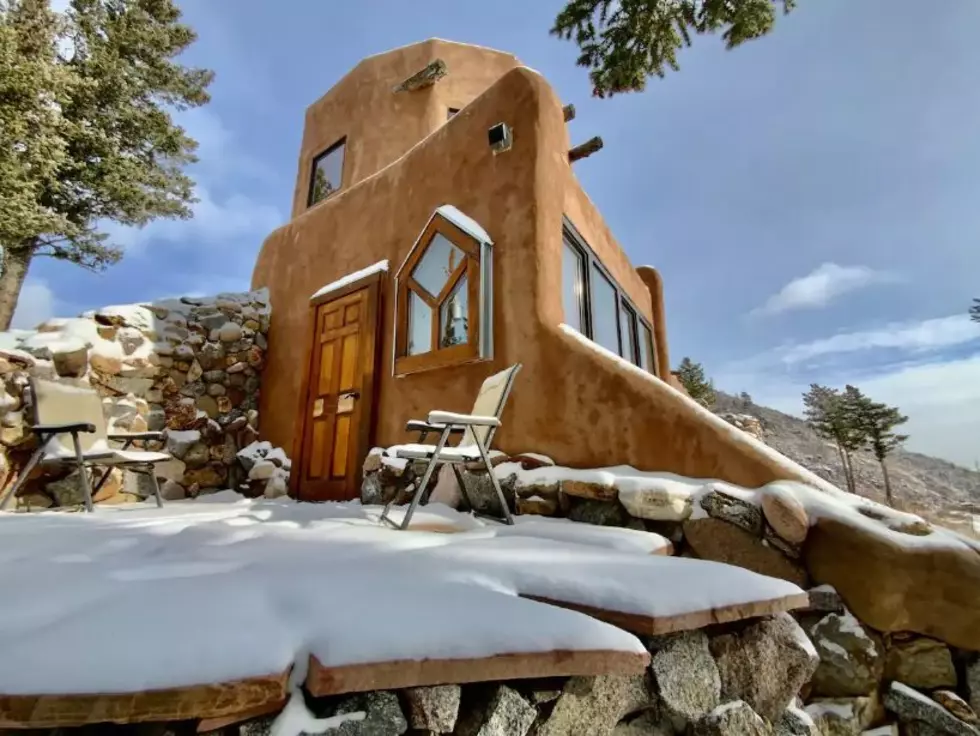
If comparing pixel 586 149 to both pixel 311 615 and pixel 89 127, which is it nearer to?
pixel 311 615

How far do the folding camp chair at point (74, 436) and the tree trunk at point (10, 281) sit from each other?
18.5 feet

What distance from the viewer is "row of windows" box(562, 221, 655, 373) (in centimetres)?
452

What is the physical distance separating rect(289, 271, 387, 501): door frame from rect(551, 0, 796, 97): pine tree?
3014 millimetres

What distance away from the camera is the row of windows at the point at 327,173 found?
7.48 m

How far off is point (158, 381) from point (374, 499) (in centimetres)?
324

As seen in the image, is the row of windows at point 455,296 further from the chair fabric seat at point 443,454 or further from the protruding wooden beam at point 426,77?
the protruding wooden beam at point 426,77

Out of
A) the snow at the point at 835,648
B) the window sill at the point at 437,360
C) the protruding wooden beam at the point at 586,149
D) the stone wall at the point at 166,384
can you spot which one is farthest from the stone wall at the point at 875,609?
the stone wall at the point at 166,384

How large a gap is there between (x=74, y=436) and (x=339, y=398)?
204 centimetres

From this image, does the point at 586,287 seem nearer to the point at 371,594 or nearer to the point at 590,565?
the point at 590,565

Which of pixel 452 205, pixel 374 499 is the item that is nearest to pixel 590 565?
pixel 374 499

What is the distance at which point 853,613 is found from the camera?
1.85 metres

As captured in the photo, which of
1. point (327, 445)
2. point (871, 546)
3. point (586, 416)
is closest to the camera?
point (871, 546)

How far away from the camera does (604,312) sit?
5.39 metres

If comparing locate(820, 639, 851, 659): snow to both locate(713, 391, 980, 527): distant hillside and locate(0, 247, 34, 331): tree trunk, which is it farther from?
locate(713, 391, 980, 527): distant hillside
